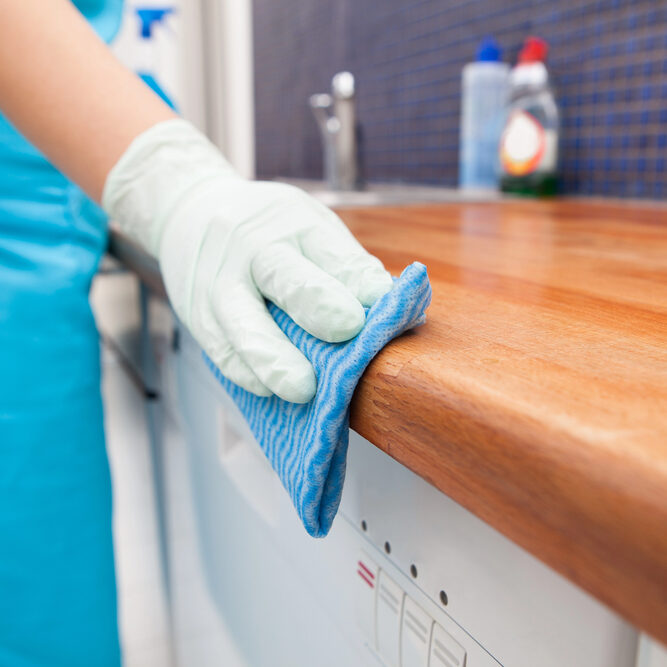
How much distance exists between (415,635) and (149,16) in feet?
4.59

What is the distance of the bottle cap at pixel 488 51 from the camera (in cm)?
133

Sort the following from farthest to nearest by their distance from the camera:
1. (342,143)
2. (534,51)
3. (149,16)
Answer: (342,143) < (149,16) < (534,51)

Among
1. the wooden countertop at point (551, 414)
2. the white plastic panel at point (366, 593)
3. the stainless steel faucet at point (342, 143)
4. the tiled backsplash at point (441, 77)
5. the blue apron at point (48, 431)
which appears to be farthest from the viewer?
the stainless steel faucet at point (342, 143)

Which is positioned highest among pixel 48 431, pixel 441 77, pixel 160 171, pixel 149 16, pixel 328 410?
pixel 149 16

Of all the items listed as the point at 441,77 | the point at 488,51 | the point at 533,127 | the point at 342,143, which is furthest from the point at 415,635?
the point at 342,143

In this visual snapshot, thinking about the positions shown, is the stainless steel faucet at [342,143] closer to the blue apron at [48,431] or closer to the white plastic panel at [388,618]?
the blue apron at [48,431]

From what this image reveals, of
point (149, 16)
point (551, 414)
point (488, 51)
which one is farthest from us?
point (149, 16)

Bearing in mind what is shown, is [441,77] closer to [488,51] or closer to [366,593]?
[488,51]

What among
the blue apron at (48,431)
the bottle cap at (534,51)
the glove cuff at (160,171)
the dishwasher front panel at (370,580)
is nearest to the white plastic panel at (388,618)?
the dishwasher front panel at (370,580)

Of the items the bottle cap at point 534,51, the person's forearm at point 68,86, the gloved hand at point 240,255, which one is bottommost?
the gloved hand at point 240,255

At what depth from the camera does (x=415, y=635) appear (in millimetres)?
390

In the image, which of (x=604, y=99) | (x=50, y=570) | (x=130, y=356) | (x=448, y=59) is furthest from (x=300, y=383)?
(x=448, y=59)

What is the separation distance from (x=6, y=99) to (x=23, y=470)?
0.37 metres

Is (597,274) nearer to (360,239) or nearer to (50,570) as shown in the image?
(360,239)
